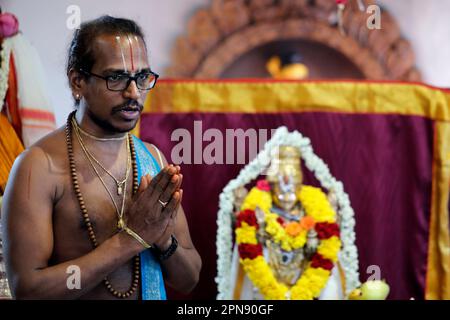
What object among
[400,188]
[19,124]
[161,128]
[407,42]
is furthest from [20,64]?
[407,42]

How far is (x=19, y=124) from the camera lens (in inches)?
104

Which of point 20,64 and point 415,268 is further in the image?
point 415,268

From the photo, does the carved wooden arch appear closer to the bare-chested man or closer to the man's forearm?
the bare-chested man

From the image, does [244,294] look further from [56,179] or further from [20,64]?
[56,179]

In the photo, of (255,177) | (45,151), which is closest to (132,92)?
(45,151)

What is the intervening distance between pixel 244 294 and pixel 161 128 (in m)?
1.09

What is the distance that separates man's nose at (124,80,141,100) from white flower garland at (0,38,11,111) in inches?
44.9

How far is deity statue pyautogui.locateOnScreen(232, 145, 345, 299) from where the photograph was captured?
376 cm

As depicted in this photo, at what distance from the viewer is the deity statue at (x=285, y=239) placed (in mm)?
3760

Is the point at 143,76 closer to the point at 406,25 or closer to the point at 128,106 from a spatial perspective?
the point at 128,106

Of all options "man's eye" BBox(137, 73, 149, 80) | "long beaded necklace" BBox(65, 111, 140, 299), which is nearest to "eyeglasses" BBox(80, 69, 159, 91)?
"man's eye" BBox(137, 73, 149, 80)

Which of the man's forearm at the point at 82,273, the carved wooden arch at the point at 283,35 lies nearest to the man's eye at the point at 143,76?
the man's forearm at the point at 82,273

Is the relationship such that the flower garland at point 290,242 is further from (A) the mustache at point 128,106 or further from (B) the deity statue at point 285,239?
(A) the mustache at point 128,106
